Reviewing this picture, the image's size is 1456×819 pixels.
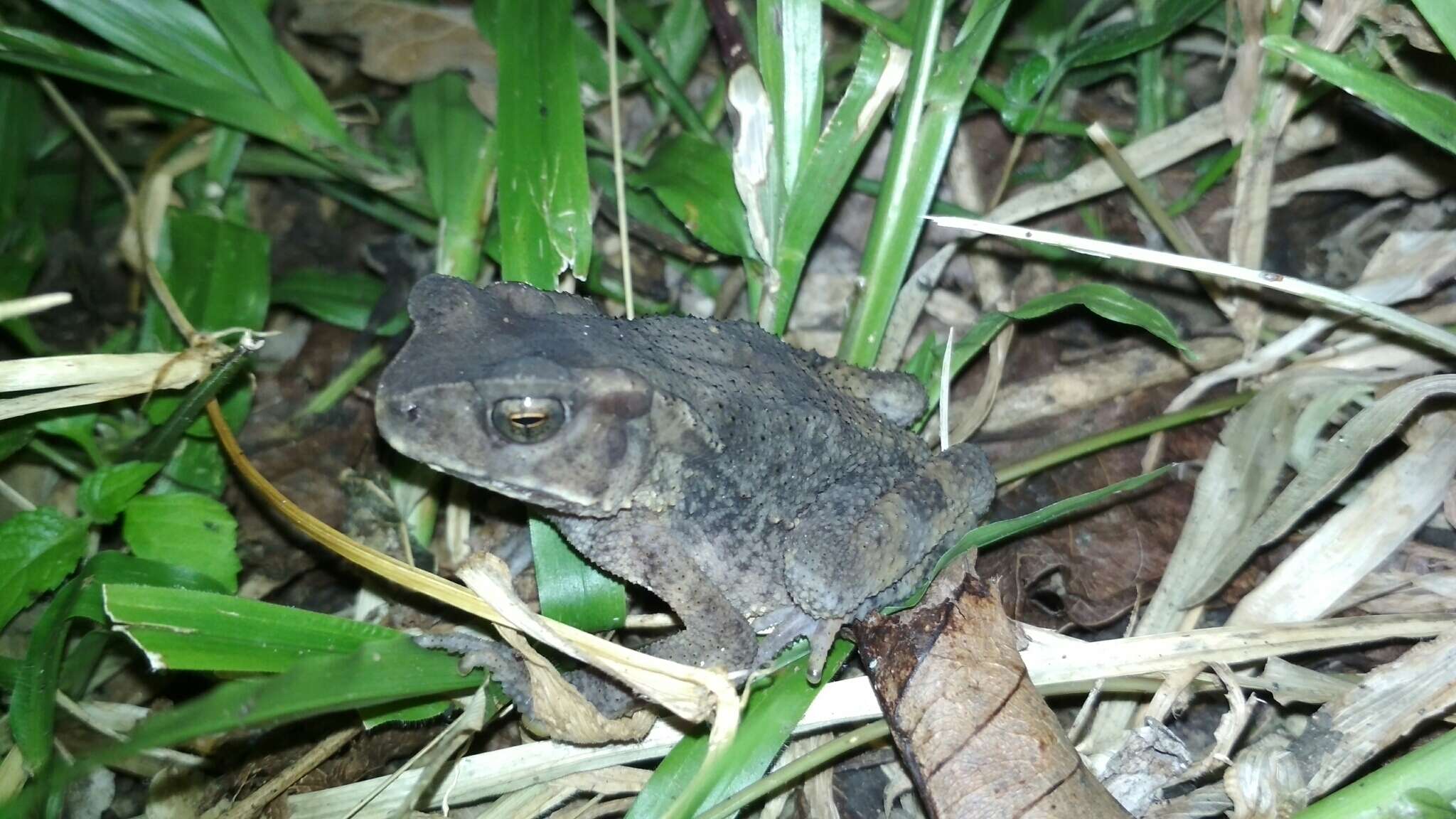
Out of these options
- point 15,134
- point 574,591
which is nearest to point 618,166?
point 574,591

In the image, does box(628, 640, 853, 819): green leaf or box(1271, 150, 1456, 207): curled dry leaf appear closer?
box(628, 640, 853, 819): green leaf

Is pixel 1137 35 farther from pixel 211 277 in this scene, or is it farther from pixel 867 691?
pixel 211 277

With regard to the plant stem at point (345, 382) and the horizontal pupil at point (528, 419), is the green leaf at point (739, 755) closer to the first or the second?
the horizontal pupil at point (528, 419)

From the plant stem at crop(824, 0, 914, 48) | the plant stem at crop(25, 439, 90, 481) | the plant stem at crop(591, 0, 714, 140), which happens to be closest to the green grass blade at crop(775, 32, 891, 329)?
the plant stem at crop(824, 0, 914, 48)

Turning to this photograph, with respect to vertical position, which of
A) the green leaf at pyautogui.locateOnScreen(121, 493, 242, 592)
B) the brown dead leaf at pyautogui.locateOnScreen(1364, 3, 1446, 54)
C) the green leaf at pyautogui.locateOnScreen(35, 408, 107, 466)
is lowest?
the green leaf at pyautogui.locateOnScreen(121, 493, 242, 592)

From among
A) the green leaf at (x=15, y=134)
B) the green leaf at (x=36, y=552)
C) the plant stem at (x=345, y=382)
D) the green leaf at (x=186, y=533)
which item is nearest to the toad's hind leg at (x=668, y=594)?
the green leaf at (x=186, y=533)

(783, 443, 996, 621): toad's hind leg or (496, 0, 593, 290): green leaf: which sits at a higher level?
(496, 0, 593, 290): green leaf

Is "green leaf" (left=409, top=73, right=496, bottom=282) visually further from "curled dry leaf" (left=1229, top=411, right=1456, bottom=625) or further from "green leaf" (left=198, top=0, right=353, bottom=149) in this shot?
"curled dry leaf" (left=1229, top=411, right=1456, bottom=625)
